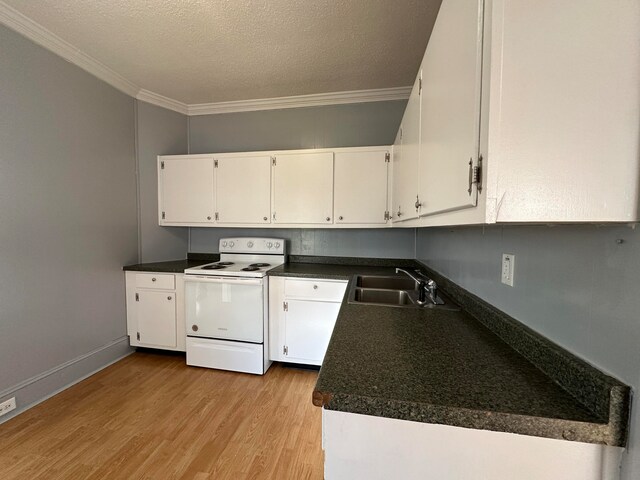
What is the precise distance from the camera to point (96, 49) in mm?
2062

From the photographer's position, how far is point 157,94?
9.04ft

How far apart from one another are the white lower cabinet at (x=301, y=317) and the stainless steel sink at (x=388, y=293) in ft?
0.91

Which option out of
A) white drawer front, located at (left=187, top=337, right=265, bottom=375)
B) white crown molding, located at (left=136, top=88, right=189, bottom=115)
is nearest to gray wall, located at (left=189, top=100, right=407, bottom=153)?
white crown molding, located at (left=136, top=88, right=189, bottom=115)

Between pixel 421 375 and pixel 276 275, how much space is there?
1736mm

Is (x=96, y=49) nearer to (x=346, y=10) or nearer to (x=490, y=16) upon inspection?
(x=346, y=10)

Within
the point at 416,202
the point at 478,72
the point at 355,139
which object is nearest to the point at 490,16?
the point at 478,72

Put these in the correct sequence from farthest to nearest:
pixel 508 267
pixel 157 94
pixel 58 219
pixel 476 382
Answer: pixel 157 94 < pixel 58 219 < pixel 508 267 < pixel 476 382

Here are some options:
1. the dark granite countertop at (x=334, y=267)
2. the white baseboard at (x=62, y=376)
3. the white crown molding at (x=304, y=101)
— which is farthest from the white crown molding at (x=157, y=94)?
the white baseboard at (x=62, y=376)

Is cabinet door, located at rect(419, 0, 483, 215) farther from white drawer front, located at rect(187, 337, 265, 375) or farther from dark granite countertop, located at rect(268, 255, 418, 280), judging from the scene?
white drawer front, located at rect(187, 337, 265, 375)

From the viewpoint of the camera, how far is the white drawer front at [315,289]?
89.3 inches

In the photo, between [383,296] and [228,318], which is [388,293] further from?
[228,318]

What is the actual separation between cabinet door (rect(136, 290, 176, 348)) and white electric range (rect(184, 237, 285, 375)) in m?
0.22

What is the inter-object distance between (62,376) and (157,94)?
103 inches

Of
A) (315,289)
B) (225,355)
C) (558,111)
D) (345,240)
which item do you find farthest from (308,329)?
(558,111)
